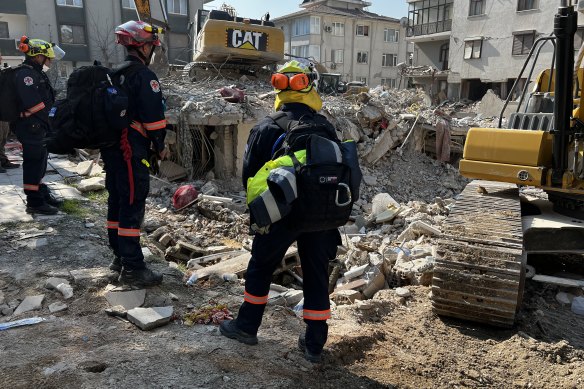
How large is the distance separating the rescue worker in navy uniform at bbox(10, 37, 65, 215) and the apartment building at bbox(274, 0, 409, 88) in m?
38.2

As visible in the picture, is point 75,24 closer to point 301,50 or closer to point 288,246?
point 301,50

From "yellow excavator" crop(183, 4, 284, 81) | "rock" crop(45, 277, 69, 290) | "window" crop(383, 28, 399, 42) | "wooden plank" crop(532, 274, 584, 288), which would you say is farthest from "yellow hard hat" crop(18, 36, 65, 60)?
"window" crop(383, 28, 399, 42)

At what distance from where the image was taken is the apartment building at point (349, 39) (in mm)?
42438

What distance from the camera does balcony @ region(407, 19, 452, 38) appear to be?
112 ft

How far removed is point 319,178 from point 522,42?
99.8 feet

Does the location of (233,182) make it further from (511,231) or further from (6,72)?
(511,231)

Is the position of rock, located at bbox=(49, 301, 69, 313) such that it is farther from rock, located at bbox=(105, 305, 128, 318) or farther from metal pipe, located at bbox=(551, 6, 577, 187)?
metal pipe, located at bbox=(551, 6, 577, 187)

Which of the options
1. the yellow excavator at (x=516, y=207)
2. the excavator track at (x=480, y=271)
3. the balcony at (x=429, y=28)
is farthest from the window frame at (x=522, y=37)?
the excavator track at (x=480, y=271)

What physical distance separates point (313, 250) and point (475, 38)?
32.0 meters

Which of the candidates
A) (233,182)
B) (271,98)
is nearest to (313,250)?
(233,182)

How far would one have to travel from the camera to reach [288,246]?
3096 mm

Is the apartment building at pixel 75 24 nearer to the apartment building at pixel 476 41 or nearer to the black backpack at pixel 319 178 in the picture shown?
the apartment building at pixel 476 41

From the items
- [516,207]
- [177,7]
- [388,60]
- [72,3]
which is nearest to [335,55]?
[388,60]

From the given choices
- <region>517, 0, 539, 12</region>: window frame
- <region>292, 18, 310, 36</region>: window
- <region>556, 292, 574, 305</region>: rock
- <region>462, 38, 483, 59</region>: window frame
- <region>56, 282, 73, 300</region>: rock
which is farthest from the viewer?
<region>292, 18, 310, 36</region>: window
